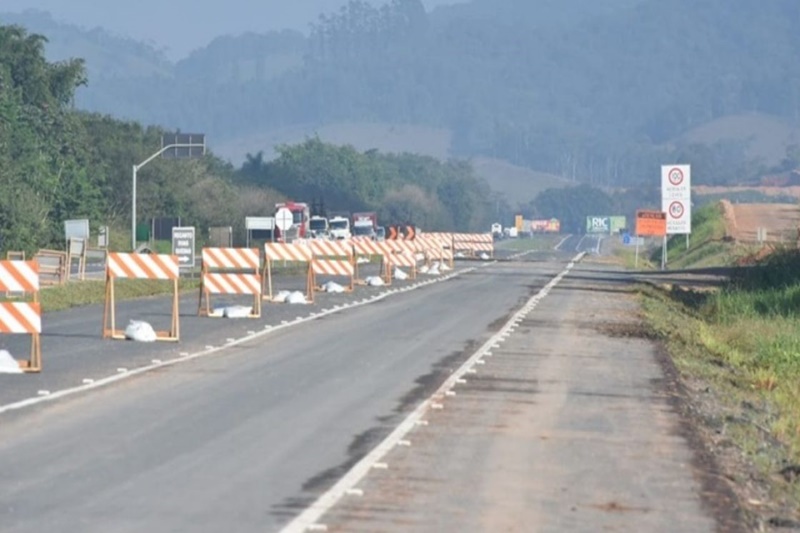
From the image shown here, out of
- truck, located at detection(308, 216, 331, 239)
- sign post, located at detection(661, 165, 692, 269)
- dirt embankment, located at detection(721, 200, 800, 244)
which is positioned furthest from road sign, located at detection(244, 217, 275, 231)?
truck, located at detection(308, 216, 331, 239)

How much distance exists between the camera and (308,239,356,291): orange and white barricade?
158ft

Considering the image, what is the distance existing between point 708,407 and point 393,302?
21843 mm

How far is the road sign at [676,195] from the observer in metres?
80.1

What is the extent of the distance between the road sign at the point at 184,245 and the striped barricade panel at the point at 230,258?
16.9 metres

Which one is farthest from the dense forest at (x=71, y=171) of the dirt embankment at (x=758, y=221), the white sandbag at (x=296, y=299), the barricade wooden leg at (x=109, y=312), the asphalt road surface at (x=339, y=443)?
the asphalt road surface at (x=339, y=443)

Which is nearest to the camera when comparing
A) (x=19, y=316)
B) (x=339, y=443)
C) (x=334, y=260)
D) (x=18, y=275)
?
(x=339, y=443)

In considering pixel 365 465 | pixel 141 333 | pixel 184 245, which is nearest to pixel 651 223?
pixel 184 245

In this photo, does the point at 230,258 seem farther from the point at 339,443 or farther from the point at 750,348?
the point at 339,443

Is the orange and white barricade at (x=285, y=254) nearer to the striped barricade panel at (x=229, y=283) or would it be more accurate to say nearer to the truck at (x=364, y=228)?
the striped barricade panel at (x=229, y=283)

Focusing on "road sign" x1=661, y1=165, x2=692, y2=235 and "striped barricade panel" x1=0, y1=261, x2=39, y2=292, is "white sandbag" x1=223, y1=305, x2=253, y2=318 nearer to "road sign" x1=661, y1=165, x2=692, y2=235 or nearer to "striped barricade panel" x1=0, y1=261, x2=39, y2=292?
"striped barricade panel" x1=0, y1=261, x2=39, y2=292

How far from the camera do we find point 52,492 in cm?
1406

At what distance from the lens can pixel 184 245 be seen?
183ft

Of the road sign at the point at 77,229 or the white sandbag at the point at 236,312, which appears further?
the road sign at the point at 77,229

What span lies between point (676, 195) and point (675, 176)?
137 cm
